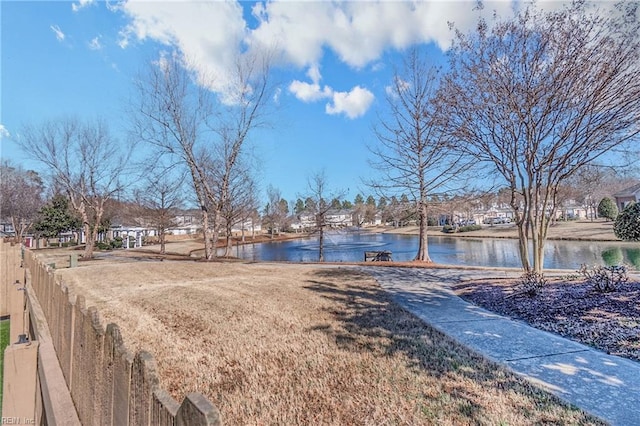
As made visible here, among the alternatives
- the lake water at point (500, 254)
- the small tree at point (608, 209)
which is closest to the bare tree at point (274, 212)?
the lake water at point (500, 254)

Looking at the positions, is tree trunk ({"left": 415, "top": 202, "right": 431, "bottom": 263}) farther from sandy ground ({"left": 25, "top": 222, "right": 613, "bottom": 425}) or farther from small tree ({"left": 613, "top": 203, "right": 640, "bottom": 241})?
sandy ground ({"left": 25, "top": 222, "right": 613, "bottom": 425})

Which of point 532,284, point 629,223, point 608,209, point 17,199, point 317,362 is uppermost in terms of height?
point 17,199

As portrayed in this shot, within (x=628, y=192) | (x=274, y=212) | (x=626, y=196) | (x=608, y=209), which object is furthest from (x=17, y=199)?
(x=626, y=196)

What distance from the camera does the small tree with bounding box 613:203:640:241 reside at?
901 cm

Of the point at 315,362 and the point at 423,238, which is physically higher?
the point at 423,238

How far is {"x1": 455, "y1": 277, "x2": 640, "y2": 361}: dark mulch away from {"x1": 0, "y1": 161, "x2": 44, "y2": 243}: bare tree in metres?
32.7

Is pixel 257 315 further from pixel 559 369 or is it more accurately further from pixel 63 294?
pixel 559 369

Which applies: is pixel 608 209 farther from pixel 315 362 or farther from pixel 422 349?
pixel 315 362

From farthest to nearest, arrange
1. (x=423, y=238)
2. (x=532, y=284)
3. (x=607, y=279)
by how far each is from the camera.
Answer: (x=423, y=238), (x=532, y=284), (x=607, y=279)

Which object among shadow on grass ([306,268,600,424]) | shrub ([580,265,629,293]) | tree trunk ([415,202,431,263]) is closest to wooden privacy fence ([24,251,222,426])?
shadow on grass ([306,268,600,424])

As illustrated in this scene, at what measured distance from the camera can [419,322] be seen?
4676 mm

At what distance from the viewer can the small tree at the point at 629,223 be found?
9.01m

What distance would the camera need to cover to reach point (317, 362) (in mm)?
3242

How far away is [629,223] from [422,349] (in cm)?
967
